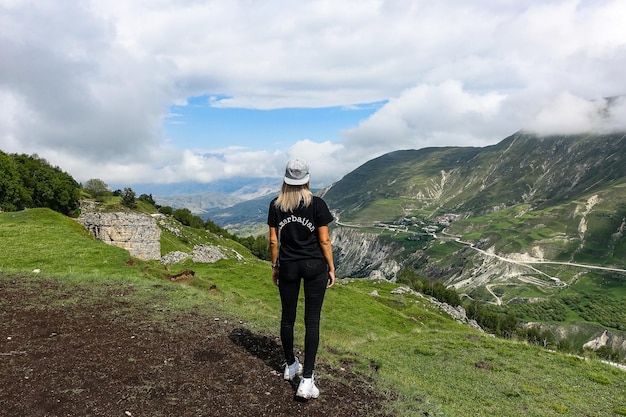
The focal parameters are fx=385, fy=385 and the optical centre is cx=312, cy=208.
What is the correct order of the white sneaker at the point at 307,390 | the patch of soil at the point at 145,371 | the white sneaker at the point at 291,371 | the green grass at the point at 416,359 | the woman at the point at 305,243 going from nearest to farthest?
the patch of soil at the point at 145,371
the white sneaker at the point at 307,390
the woman at the point at 305,243
the white sneaker at the point at 291,371
the green grass at the point at 416,359

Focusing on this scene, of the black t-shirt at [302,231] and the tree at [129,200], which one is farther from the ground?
the tree at [129,200]

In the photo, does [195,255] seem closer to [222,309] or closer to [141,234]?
[141,234]

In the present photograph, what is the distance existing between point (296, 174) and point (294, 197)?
23.9 inches

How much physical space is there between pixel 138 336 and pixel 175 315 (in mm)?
2941

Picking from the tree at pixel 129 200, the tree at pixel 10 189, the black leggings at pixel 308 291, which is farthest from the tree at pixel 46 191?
the black leggings at pixel 308 291

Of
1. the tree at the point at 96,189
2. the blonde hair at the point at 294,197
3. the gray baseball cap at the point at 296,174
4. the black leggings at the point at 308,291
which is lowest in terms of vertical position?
the black leggings at the point at 308,291

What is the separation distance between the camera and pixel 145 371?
10.8 metres

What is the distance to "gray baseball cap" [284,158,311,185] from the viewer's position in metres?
9.98

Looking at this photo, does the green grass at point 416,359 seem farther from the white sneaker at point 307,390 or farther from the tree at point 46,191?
the tree at point 46,191

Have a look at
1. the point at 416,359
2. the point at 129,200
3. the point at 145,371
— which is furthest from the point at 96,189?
the point at 145,371

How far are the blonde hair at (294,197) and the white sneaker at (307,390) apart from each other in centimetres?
437

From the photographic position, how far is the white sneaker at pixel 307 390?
31.6 feet

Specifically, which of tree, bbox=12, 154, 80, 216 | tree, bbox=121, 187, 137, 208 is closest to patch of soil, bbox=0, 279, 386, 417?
tree, bbox=12, 154, 80, 216

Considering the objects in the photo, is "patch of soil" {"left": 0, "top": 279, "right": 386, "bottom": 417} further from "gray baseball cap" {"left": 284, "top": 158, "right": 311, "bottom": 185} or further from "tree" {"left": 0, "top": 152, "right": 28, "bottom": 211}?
"tree" {"left": 0, "top": 152, "right": 28, "bottom": 211}
